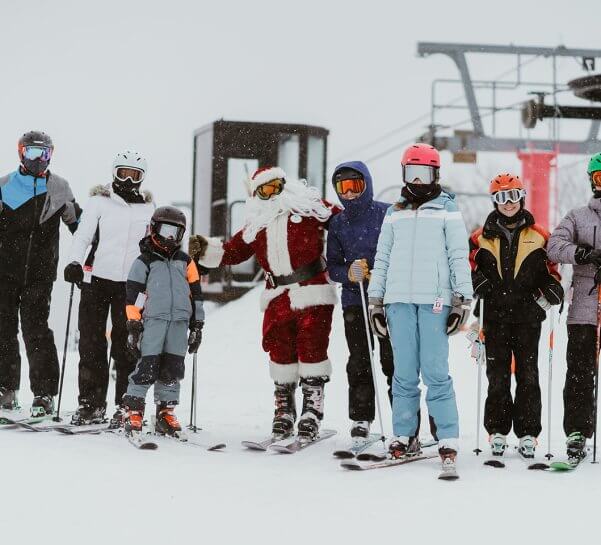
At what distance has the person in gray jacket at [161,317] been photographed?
6.21m

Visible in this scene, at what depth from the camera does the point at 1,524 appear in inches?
159

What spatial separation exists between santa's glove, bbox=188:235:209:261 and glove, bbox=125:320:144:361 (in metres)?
0.70

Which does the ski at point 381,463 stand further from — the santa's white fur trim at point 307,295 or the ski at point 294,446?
the santa's white fur trim at point 307,295

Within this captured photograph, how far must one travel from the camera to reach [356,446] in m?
6.06

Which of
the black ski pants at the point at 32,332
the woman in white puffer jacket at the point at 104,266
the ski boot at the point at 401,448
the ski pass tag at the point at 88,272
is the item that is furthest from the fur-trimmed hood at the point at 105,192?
the ski boot at the point at 401,448

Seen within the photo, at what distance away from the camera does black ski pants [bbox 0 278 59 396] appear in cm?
703

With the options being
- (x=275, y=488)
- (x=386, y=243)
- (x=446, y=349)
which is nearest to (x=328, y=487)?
(x=275, y=488)

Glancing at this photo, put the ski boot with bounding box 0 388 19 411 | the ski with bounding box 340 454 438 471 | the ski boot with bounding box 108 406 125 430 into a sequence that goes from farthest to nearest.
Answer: the ski boot with bounding box 0 388 19 411, the ski boot with bounding box 108 406 125 430, the ski with bounding box 340 454 438 471

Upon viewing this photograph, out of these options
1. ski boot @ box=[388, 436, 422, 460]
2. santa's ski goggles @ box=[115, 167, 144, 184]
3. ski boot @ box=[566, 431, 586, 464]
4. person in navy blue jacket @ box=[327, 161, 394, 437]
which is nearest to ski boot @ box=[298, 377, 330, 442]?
person in navy blue jacket @ box=[327, 161, 394, 437]

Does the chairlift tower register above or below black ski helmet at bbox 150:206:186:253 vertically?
above

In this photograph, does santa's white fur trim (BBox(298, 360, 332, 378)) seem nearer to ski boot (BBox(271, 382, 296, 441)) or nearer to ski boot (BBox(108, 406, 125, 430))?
ski boot (BBox(271, 382, 296, 441))

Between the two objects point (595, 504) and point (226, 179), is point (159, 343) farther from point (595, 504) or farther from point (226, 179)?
point (226, 179)

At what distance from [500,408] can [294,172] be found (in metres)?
9.84

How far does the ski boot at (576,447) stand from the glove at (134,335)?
102 inches
